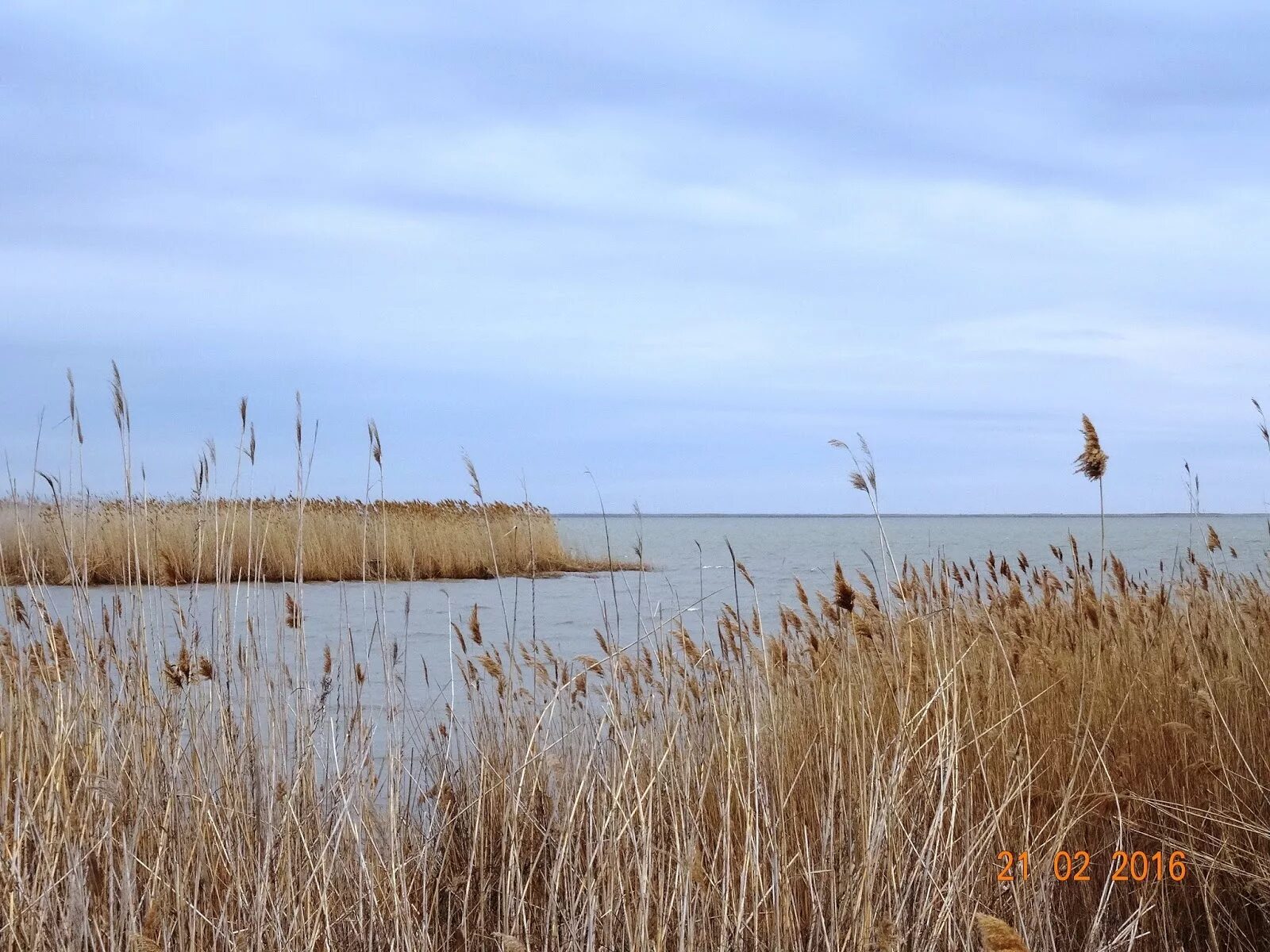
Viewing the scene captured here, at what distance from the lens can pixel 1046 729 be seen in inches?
Answer: 147

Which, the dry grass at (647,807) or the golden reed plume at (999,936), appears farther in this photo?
the dry grass at (647,807)

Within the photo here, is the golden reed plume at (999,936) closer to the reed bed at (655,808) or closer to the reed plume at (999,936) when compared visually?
the reed plume at (999,936)

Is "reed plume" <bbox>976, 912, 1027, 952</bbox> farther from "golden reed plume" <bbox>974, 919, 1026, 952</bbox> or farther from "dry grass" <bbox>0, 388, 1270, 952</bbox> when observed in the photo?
"dry grass" <bbox>0, 388, 1270, 952</bbox>

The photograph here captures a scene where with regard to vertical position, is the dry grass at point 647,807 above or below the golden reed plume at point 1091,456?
below

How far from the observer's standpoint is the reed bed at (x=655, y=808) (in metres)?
2.27

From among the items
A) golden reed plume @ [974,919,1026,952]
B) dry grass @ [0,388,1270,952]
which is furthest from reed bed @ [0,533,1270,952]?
golden reed plume @ [974,919,1026,952]

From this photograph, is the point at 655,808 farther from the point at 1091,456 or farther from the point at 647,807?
the point at 1091,456

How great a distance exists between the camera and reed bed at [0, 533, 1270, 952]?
227cm

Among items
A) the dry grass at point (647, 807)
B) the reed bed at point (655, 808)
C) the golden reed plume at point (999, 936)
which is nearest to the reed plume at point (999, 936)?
the golden reed plume at point (999, 936)

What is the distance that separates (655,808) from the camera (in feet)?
9.61

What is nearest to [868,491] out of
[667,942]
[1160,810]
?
[667,942]

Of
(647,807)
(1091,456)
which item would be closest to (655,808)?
(647,807)

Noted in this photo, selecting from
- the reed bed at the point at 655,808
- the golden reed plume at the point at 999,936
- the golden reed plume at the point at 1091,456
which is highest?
the golden reed plume at the point at 1091,456

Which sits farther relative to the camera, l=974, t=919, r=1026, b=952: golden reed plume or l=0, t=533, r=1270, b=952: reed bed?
l=0, t=533, r=1270, b=952: reed bed
